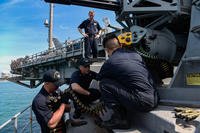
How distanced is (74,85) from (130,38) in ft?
4.22

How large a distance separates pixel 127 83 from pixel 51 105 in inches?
47.7

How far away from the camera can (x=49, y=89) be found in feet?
14.2

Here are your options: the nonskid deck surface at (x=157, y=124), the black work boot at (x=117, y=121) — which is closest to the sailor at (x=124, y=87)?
the black work boot at (x=117, y=121)

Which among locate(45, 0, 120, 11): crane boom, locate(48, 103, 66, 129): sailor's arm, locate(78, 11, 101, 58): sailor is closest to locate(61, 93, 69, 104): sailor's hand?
locate(48, 103, 66, 129): sailor's arm

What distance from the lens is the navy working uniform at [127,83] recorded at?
12.2 ft

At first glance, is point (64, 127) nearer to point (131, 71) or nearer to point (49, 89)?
point (49, 89)

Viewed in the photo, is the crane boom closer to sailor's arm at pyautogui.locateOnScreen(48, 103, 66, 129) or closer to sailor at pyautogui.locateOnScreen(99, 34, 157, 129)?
sailor at pyautogui.locateOnScreen(99, 34, 157, 129)

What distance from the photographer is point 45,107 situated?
413 centimetres

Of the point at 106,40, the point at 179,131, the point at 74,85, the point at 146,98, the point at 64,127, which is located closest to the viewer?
the point at 179,131

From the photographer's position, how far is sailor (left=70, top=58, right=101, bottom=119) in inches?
218

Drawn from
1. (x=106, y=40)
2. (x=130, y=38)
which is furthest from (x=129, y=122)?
(x=130, y=38)

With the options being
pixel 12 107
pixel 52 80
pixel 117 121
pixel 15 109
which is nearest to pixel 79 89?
pixel 52 80

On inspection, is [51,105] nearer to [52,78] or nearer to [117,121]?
[52,78]

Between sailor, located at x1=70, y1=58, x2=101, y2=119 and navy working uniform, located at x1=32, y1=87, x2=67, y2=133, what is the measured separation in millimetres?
876
